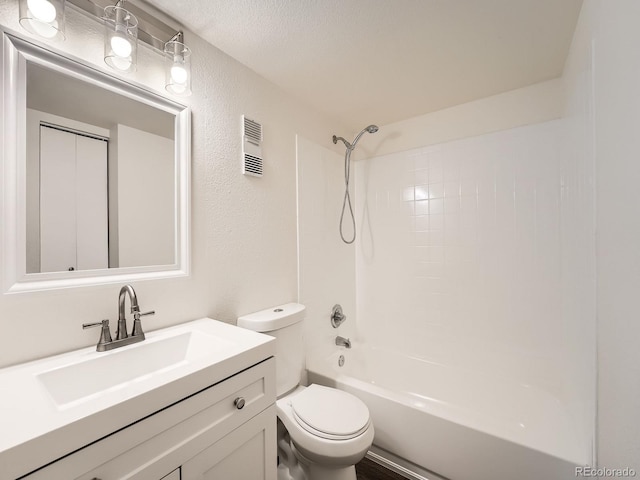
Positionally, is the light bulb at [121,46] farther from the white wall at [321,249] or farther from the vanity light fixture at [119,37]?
the white wall at [321,249]

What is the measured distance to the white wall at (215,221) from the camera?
2.97ft

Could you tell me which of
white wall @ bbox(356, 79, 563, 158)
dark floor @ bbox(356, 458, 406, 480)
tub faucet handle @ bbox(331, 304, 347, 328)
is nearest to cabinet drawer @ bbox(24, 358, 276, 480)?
dark floor @ bbox(356, 458, 406, 480)

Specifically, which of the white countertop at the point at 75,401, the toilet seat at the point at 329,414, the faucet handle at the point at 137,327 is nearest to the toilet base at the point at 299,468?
the toilet seat at the point at 329,414

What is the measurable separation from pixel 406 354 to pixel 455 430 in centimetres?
91

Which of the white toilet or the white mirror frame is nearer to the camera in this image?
the white mirror frame

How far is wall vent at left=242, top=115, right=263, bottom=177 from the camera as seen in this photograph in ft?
5.02

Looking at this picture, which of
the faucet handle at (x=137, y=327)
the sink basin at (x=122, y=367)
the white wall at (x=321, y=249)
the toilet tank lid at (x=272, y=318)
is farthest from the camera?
the white wall at (x=321, y=249)

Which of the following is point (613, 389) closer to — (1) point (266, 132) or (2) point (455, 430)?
(2) point (455, 430)

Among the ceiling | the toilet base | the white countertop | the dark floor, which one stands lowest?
the dark floor

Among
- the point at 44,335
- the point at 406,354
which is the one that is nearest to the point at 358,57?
the point at 44,335

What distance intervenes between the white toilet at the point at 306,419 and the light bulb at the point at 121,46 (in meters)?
1.24

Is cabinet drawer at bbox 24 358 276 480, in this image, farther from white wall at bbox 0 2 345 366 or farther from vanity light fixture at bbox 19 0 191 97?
vanity light fixture at bbox 19 0 191 97

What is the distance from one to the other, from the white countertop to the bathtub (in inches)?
36.8

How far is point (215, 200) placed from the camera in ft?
4.61
